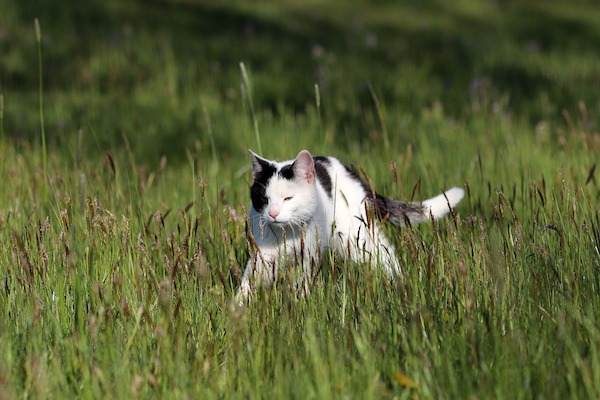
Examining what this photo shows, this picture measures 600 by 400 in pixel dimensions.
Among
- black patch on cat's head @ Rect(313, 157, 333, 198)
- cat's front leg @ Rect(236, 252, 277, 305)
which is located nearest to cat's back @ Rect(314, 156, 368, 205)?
black patch on cat's head @ Rect(313, 157, 333, 198)

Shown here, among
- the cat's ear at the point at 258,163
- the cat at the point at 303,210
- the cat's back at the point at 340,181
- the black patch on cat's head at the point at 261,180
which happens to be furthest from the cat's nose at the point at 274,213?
the cat's back at the point at 340,181

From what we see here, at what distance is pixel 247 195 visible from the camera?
434cm

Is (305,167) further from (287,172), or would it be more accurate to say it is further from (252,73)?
(252,73)

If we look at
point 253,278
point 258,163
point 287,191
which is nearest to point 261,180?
point 258,163

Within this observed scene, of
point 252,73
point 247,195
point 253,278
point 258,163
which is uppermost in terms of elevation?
point 252,73

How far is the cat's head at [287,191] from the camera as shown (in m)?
3.40

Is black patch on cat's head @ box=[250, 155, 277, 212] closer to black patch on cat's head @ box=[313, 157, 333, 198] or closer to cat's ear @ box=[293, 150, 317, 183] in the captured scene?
cat's ear @ box=[293, 150, 317, 183]

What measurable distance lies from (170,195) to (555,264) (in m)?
2.45

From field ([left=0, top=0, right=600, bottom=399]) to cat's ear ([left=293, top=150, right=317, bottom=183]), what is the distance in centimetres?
27

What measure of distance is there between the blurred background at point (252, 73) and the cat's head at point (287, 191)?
133 centimetres

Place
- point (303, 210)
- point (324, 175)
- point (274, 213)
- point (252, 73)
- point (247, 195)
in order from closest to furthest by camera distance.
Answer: point (274, 213), point (303, 210), point (324, 175), point (247, 195), point (252, 73)

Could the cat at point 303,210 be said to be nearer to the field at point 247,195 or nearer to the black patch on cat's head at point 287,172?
the black patch on cat's head at point 287,172

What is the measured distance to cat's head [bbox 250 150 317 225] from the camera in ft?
11.2

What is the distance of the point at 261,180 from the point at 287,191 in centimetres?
20
